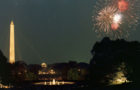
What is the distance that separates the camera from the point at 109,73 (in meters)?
44.2

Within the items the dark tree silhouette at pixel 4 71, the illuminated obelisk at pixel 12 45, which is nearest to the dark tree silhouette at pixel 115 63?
the dark tree silhouette at pixel 4 71

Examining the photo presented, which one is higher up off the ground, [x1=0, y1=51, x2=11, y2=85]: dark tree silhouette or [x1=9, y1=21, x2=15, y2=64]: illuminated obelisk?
[x1=9, y1=21, x2=15, y2=64]: illuminated obelisk

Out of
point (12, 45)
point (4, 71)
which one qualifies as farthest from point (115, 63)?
point (12, 45)

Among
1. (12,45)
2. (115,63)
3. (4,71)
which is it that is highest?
(12,45)

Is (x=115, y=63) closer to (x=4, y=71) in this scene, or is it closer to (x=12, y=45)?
(x=4, y=71)

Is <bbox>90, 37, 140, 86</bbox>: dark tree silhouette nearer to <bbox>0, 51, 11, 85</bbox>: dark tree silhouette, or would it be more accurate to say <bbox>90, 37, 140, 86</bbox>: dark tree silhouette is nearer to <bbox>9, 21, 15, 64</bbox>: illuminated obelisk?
<bbox>0, 51, 11, 85</bbox>: dark tree silhouette

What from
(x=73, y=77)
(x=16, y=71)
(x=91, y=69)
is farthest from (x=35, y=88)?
(x=73, y=77)

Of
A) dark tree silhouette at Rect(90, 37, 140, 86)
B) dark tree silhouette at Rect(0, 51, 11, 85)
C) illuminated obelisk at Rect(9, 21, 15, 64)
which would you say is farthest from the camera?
illuminated obelisk at Rect(9, 21, 15, 64)

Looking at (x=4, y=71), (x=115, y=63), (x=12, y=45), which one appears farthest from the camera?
(x=12, y=45)

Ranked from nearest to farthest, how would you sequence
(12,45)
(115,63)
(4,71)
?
(115,63), (4,71), (12,45)

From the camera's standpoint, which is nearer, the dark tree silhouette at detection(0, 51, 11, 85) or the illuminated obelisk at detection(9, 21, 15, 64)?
the dark tree silhouette at detection(0, 51, 11, 85)

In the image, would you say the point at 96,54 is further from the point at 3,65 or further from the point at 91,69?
the point at 3,65

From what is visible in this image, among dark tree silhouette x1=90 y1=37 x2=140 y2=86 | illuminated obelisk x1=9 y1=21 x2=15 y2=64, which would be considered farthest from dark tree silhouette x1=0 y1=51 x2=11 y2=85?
illuminated obelisk x1=9 y1=21 x2=15 y2=64

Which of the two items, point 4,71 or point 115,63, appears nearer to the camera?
point 115,63
